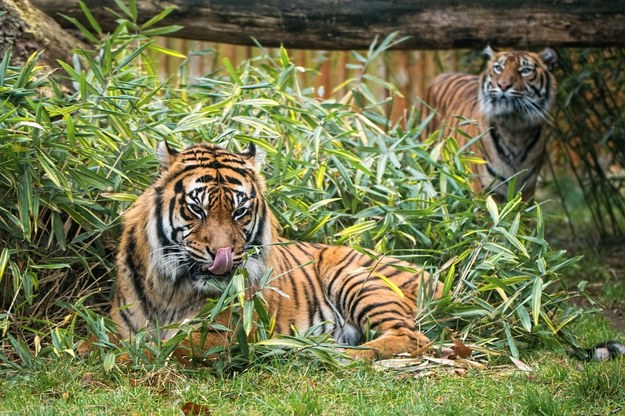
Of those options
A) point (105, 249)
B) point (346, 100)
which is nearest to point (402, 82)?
point (346, 100)

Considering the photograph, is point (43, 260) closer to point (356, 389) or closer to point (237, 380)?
point (237, 380)

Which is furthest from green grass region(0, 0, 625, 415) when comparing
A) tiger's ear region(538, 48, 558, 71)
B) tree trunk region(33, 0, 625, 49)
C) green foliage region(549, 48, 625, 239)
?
green foliage region(549, 48, 625, 239)

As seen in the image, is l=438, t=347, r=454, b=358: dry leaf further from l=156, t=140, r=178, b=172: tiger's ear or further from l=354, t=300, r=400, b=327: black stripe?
l=156, t=140, r=178, b=172: tiger's ear

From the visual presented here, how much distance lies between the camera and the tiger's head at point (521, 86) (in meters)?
8.33

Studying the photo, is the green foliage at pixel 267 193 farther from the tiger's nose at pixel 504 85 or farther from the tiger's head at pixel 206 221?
the tiger's nose at pixel 504 85

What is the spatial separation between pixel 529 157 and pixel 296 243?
329 centimetres

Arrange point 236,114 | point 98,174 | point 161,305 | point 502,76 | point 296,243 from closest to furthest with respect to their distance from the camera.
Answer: point 161,305 < point 98,174 < point 296,243 < point 236,114 < point 502,76

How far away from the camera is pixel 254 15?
7145mm

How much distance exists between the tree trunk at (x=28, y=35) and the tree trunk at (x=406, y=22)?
0.57 metres

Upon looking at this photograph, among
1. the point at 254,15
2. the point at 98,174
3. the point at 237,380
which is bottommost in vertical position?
the point at 237,380

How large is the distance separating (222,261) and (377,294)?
107cm

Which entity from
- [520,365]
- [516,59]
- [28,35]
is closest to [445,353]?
[520,365]

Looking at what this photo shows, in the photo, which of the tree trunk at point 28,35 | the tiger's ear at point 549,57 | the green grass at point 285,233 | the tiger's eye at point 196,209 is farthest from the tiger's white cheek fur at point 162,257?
the tiger's ear at point 549,57

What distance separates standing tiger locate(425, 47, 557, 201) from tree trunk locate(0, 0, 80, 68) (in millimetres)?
3257
